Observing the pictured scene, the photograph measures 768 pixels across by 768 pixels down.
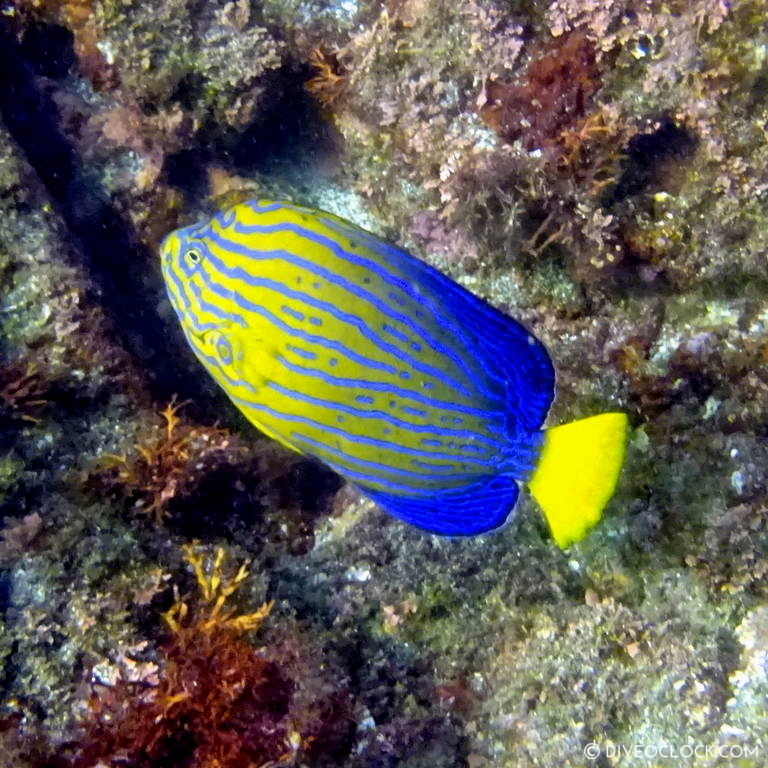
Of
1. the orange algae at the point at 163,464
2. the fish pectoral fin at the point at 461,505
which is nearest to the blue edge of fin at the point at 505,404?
the fish pectoral fin at the point at 461,505

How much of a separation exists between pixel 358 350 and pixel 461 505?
78 cm

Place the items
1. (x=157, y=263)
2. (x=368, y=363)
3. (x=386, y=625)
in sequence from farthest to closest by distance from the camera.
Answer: (x=157, y=263), (x=386, y=625), (x=368, y=363)

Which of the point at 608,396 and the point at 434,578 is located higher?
the point at 608,396

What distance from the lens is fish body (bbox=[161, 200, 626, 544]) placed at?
236 cm

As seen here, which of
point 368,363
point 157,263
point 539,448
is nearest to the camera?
point 368,363

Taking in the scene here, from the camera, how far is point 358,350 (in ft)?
7.89

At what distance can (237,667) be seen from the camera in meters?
3.12

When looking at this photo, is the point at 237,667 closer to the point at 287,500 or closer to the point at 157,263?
the point at 287,500

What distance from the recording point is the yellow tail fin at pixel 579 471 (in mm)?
2469

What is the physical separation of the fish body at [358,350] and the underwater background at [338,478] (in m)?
0.81

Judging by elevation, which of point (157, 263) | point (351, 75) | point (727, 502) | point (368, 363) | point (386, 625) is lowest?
point (386, 625)

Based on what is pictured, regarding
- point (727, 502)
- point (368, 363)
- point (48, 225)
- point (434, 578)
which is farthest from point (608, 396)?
point (48, 225)

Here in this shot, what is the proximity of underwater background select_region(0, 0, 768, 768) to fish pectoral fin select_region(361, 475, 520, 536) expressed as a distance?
111 cm

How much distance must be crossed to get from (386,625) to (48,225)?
2947mm
